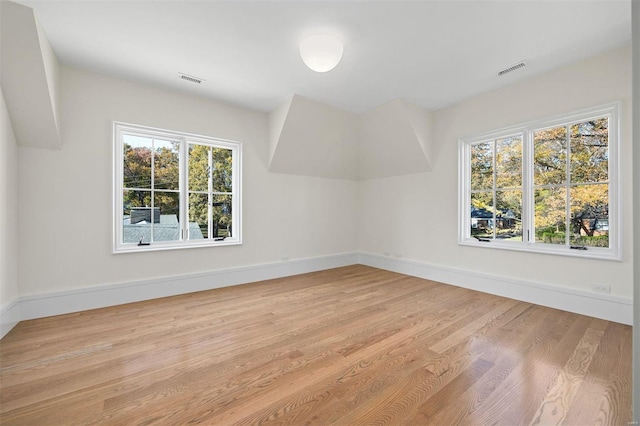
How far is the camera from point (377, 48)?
263 centimetres

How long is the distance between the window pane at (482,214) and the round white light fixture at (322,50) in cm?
297

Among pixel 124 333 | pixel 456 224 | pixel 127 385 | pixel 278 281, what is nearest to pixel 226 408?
pixel 127 385

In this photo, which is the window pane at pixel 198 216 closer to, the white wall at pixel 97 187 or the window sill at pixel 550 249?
the white wall at pixel 97 187

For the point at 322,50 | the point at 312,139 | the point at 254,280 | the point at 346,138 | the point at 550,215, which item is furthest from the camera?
the point at 346,138

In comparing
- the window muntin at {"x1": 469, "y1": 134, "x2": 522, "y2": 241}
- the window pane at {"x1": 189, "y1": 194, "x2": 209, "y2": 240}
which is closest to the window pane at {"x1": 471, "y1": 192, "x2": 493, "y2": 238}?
the window muntin at {"x1": 469, "y1": 134, "x2": 522, "y2": 241}

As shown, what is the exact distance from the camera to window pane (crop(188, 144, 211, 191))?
3.84 meters

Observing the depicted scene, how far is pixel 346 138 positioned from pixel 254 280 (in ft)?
9.80

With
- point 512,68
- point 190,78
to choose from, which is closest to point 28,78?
point 190,78

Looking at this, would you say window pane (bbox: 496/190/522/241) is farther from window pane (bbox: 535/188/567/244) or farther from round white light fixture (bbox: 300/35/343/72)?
round white light fixture (bbox: 300/35/343/72)

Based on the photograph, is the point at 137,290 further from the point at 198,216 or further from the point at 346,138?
the point at 346,138

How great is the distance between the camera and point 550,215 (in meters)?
3.24

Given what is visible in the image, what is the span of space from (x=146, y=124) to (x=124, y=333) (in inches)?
99.2

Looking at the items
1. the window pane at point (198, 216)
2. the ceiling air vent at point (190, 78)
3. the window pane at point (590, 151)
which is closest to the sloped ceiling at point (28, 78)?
the ceiling air vent at point (190, 78)

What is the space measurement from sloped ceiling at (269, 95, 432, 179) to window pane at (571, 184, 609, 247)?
190 centimetres
